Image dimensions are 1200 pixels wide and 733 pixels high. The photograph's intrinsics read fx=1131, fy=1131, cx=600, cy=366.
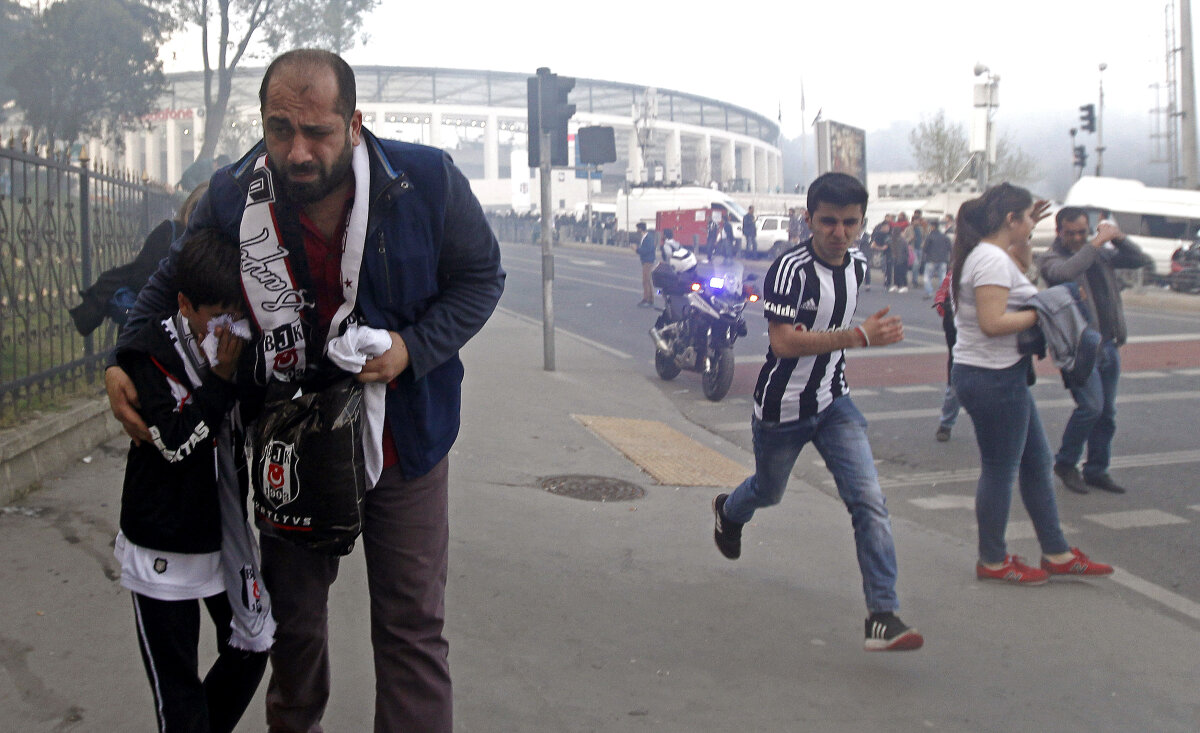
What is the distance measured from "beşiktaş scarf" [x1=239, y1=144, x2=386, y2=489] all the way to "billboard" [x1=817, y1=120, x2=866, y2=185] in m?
29.7

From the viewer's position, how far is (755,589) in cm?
486

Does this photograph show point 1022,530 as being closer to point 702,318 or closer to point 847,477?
point 847,477

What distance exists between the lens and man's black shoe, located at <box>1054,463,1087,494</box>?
689 cm

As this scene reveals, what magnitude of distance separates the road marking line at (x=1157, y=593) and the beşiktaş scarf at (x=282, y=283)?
3747 millimetres

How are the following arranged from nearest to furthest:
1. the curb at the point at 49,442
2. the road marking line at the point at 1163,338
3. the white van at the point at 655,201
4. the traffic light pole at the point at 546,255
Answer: the curb at the point at 49,442 < the traffic light pole at the point at 546,255 < the road marking line at the point at 1163,338 < the white van at the point at 655,201

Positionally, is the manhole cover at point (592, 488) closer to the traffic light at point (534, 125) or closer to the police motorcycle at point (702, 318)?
the police motorcycle at point (702, 318)

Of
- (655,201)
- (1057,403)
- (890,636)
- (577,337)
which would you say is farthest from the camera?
(655,201)

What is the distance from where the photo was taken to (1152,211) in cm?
2869

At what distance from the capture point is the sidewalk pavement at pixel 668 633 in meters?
3.52

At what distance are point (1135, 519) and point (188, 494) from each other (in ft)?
17.8

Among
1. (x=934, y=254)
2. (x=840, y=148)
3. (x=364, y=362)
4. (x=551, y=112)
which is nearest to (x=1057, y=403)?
(x=551, y=112)

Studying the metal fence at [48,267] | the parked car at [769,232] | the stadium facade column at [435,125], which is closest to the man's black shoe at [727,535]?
the metal fence at [48,267]

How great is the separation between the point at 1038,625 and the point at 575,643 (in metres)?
1.85

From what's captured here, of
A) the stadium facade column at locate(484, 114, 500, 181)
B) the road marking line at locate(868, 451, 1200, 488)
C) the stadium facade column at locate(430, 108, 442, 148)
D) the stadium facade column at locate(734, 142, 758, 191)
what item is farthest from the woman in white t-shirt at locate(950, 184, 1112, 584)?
the stadium facade column at locate(734, 142, 758, 191)
